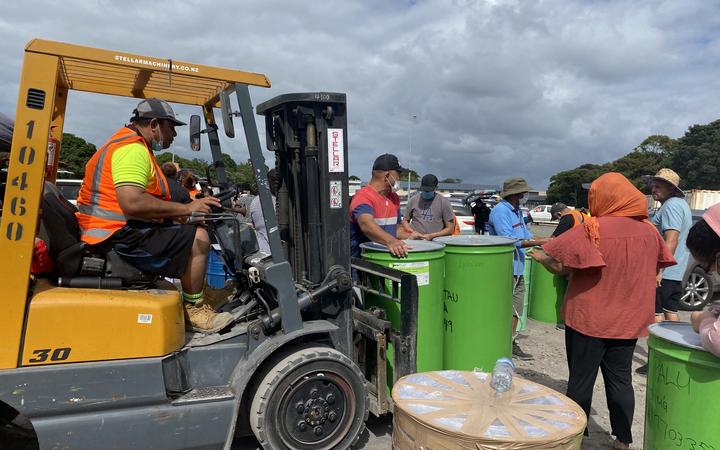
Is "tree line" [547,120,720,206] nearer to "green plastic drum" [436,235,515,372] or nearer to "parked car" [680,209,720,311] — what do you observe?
"parked car" [680,209,720,311]

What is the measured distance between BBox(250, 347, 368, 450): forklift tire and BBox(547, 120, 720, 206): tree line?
3468cm

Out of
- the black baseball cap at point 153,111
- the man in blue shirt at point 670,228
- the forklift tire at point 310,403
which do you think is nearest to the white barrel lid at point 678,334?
the forklift tire at point 310,403

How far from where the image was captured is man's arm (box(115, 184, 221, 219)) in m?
2.97

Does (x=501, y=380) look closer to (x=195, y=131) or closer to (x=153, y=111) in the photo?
(x=153, y=111)

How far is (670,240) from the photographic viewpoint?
5.16 meters

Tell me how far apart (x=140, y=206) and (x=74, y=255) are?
49 centimetres

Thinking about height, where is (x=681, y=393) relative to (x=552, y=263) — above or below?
below

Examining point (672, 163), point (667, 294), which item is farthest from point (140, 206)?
point (672, 163)

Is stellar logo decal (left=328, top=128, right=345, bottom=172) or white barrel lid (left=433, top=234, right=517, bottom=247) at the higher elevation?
stellar logo decal (left=328, top=128, right=345, bottom=172)

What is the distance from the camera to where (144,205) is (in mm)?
3000

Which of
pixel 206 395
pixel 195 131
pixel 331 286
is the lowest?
pixel 206 395

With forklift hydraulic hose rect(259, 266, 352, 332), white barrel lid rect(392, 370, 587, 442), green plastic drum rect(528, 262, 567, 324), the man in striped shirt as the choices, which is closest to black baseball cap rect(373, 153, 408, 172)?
the man in striped shirt

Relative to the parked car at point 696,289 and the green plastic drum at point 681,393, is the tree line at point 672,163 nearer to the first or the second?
the parked car at point 696,289

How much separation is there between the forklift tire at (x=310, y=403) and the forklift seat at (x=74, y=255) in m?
1.12
